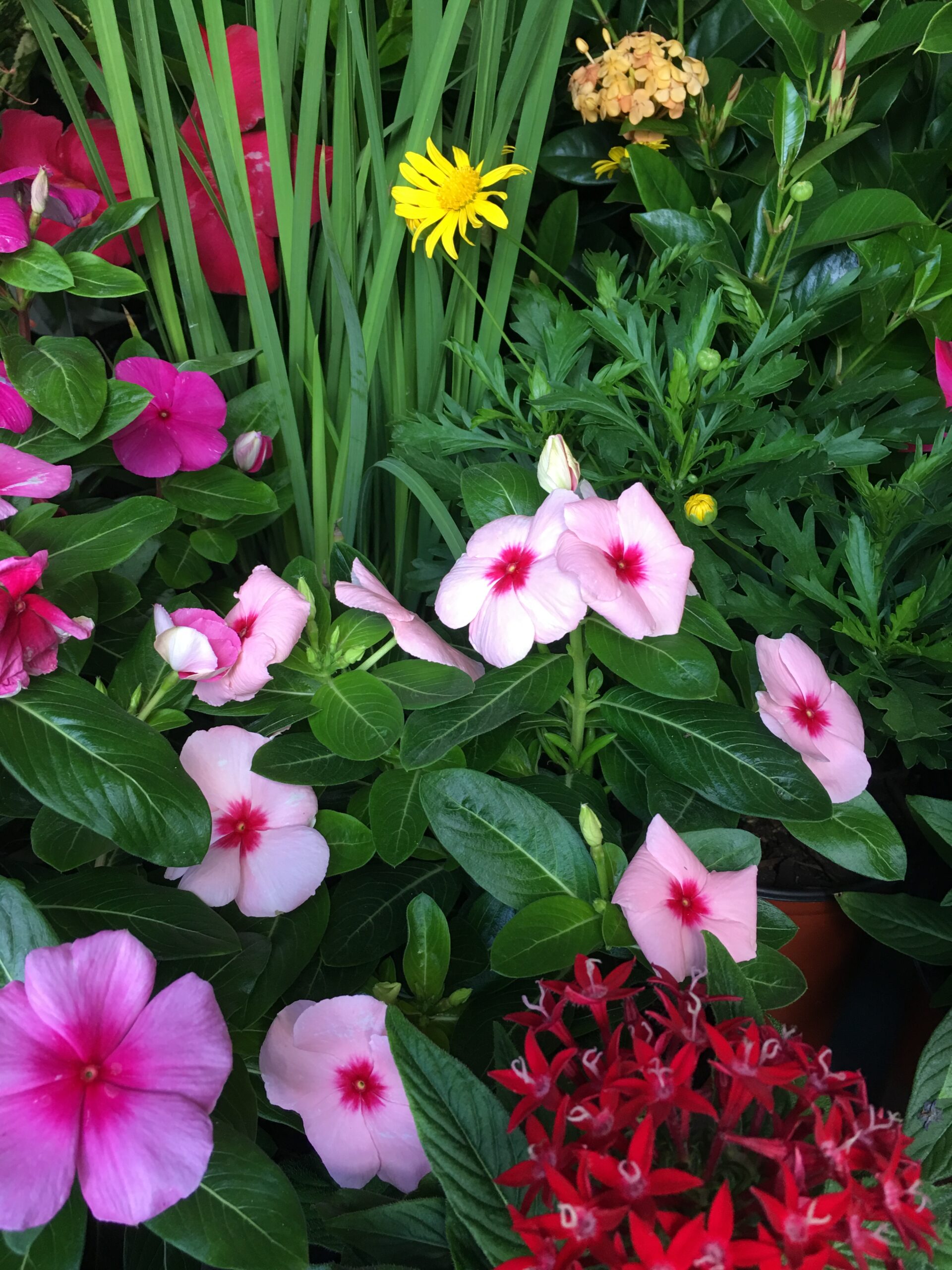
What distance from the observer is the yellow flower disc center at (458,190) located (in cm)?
64

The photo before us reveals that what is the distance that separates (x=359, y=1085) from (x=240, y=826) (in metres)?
0.16


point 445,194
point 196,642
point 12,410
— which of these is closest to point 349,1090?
point 196,642

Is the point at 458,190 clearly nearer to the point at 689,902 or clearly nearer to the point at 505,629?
the point at 505,629

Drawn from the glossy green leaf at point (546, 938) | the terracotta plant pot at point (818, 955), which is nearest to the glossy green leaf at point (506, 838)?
the glossy green leaf at point (546, 938)

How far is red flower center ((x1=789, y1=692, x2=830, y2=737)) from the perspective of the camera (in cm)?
55

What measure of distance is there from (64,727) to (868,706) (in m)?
0.56

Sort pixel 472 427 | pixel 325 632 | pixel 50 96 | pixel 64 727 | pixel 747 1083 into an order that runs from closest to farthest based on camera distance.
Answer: pixel 747 1083 → pixel 64 727 → pixel 325 632 → pixel 472 427 → pixel 50 96

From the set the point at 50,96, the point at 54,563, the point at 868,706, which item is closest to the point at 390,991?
the point at 54,563

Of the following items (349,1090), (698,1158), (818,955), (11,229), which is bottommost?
(818,955)

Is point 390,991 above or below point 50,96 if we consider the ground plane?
below

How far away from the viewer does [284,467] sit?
2.46ft

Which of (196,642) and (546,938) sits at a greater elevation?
(196,642)

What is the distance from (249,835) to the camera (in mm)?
533

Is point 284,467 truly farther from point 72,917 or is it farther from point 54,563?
point 72,917
